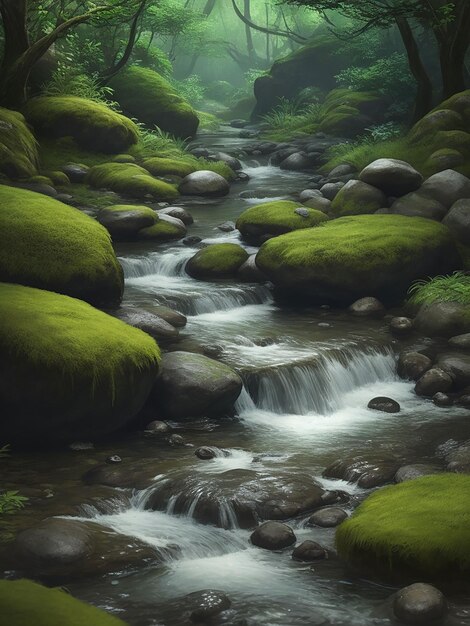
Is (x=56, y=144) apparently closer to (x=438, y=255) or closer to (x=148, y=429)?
(x=438, y=255)

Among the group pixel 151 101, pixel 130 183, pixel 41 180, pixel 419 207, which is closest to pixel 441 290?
pixel 419 207

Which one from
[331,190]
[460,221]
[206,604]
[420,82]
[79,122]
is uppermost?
[420,82]

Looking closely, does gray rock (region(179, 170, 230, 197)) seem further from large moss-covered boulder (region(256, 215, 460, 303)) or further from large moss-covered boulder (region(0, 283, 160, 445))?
large moss-covered boulder (region(0, 283, 160, 445))

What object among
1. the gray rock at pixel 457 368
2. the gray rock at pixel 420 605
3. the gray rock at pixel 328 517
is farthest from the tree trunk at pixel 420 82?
the gray rock at pixel 420 605

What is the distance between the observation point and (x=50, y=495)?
7.39m

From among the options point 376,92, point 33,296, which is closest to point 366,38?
point 376,92

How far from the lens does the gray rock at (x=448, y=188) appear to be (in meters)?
14.9

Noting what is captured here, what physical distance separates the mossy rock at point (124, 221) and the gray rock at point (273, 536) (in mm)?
8722

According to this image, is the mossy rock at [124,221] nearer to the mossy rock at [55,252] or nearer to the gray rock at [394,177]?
the mossy rock at [55,252]

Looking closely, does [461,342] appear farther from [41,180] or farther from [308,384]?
[41,180]

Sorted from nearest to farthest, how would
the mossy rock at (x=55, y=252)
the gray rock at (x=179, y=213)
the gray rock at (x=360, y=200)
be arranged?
the mossy rock at (x=55, y=252)
the gray rock at (x=360, y=200)
the gray rock at (x=179, y=213)

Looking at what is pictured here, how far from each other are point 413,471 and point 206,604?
276cm

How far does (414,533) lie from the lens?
600 cm

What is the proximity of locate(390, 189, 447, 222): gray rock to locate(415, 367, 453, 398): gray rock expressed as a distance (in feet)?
15.7
